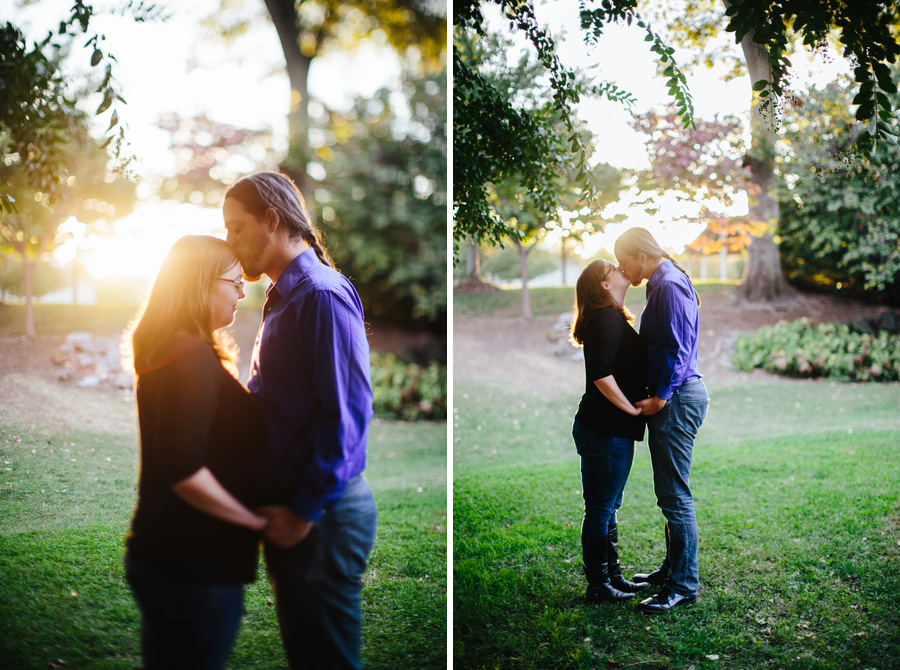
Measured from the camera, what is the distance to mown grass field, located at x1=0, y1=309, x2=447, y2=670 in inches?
78.7

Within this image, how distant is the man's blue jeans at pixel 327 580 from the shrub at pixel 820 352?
3.52m

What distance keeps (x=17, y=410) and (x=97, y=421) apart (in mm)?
306

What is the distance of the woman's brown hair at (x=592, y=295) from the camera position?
8.00ft

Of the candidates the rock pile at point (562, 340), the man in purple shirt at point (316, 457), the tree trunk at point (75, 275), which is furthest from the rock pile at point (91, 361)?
the rock pile at point (562, 340)

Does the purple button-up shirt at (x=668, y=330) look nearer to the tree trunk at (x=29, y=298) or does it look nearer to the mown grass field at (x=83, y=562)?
the mown grass field at (x=83, y=562)

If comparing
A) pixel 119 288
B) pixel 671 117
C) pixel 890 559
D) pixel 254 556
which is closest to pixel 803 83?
pixel 671 117

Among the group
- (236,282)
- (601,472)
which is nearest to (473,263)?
(601,472)

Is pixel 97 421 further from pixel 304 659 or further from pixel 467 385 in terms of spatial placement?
pixel 467 385

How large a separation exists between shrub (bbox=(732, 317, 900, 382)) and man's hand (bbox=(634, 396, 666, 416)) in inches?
82.4

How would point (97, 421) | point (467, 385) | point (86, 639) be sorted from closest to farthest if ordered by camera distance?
point (86, 639) → point (97, 421) → point (467, 385)

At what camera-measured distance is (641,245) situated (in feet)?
8.25

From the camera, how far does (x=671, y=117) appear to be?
2.77 metres

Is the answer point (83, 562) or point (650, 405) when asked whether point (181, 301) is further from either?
point (650, 405)

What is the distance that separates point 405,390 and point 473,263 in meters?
2.17
